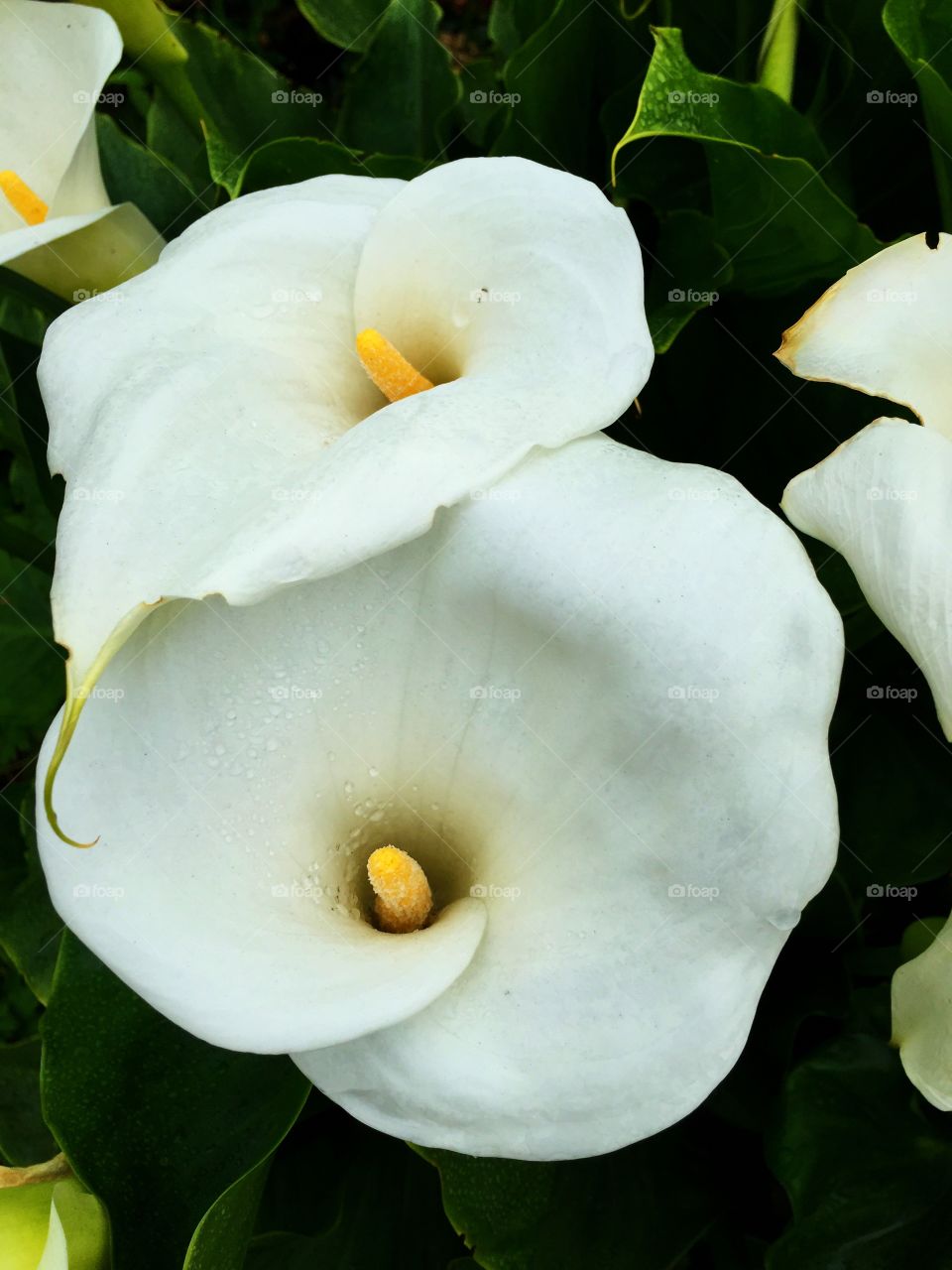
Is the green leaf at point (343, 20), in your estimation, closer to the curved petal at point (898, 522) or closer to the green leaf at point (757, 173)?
the green leaf at point (757, 173)

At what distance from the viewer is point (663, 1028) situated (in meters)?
0.62

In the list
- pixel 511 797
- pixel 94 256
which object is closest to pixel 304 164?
pixel 94 256

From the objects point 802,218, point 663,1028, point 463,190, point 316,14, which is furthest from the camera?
point 316,14

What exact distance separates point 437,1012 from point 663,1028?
0.39 ft

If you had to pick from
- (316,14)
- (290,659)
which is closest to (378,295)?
(290,659)

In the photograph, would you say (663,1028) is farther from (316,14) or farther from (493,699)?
(316,14)

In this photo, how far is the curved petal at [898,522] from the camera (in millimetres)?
587

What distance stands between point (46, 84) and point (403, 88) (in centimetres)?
32
